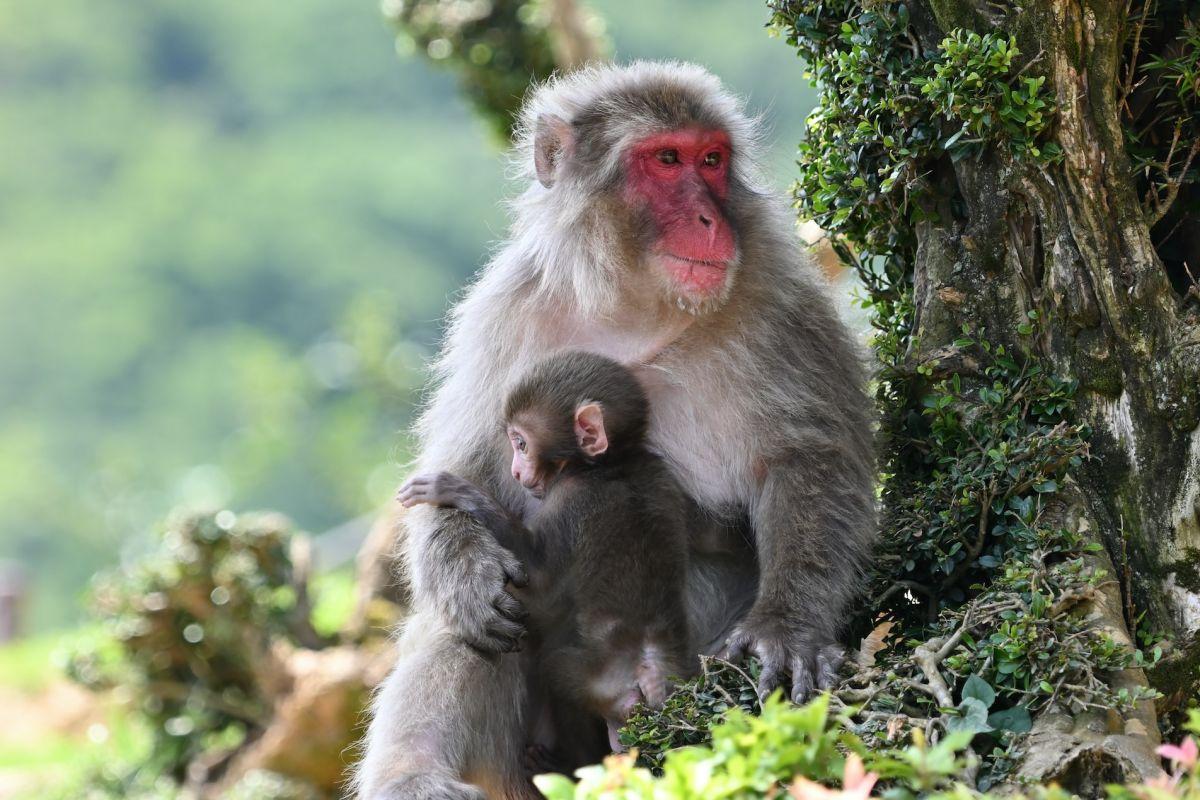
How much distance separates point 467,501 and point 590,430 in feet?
1.62

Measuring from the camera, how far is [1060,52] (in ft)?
13.5

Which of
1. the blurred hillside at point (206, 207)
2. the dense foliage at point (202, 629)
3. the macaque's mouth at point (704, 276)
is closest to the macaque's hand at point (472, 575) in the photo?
the macaque's mouth at point (704, 276)

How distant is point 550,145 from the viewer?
5074 mm

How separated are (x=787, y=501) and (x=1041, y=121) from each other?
4.55ft

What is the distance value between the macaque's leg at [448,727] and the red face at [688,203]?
137 centimetres

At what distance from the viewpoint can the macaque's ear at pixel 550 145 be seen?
197 inches

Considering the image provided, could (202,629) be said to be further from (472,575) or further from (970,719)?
(970,719)

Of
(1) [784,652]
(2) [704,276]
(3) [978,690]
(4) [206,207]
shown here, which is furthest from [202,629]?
(4) [206,207]

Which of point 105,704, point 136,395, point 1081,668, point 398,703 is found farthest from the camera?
point 136,395

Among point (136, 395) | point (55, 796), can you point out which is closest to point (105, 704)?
point (55, 796)

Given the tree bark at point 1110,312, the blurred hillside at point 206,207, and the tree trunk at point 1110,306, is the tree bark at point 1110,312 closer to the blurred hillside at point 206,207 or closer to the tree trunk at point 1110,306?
the tree trunk at point 1110,306

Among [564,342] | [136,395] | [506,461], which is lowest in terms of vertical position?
[506,461]

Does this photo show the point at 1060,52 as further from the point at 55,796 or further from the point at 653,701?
the point at 55,796

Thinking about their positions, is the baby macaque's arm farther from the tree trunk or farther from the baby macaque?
the tree trunk
